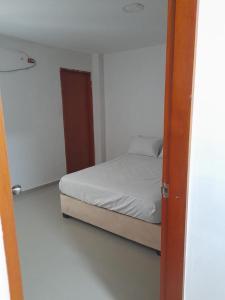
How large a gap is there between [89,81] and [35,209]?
2672 millimetres

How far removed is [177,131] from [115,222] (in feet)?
5.18

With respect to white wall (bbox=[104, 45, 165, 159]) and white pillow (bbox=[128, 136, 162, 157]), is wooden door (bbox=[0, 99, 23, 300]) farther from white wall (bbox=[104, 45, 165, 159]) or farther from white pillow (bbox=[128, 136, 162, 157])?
white wall (bbox=[104, 45, 165, 159])

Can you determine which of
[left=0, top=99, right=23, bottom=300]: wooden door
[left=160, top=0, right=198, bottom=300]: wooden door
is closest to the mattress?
[left=160, top=0, right=198, bottom=300]: wooden door

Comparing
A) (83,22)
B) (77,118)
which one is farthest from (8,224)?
(77,118)

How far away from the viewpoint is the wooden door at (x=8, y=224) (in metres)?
0.82

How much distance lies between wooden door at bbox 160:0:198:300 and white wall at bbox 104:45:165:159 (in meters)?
2.88

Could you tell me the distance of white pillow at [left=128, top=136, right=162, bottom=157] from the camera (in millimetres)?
3658

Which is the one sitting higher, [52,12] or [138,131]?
[52,12]

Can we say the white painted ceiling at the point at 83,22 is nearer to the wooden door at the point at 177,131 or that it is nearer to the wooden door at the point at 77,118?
the wooden door at the point at 77,118

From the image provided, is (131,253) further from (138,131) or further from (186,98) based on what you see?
(138,131)

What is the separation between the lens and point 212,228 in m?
0.98

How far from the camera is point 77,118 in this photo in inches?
175

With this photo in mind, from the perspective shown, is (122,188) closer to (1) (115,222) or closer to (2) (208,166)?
(1) (115,222)

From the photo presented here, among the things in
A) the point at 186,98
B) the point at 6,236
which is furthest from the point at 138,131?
the point at 6,236
